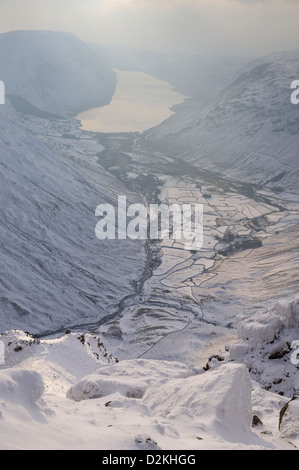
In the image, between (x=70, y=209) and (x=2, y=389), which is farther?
(x=70, y=209)

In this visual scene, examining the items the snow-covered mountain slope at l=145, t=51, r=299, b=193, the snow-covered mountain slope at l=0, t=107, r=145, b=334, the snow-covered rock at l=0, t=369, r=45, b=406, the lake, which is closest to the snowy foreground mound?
the snow-covered rock at l=0, t=369, r=45, b=406

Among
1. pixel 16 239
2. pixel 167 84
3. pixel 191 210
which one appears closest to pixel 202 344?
pixel 16 239

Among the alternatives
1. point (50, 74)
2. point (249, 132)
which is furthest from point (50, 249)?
point (50, 74)

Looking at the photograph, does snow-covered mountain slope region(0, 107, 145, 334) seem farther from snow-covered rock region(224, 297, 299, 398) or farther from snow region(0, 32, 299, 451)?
snow-covered rock region(224, 297, 299, 398)

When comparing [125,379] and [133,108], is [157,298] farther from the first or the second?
[133,108]

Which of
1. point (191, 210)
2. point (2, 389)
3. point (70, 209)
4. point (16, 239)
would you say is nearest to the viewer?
point (2, 389)

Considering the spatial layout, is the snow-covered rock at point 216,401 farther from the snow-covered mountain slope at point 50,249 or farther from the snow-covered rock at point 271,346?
the snow-covered mountain slope at point 50,249

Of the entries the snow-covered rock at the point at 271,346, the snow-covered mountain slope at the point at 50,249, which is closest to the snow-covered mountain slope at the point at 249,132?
the snow-covered mountain slope at the point at 50,249
